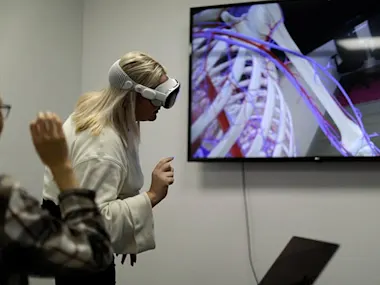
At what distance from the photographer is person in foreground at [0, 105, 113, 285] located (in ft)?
2.30

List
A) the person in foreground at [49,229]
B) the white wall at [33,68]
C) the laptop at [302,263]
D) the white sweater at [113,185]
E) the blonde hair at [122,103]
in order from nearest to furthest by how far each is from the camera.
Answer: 1. the person in foreground at [49,229]
2. the laptop at [302,263]
3. the white sweater at [113,185]
4. the blonde hair at [122,103]
5. the white wall at [33,68]

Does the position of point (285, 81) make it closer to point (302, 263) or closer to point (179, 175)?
point (179, 175)

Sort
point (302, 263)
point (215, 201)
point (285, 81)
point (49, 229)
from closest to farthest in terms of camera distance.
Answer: point (49, 229) < point (302, 263) < point (285, 81) < point (215, 201)

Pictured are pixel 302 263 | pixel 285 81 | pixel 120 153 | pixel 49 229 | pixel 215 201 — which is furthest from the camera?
pixel 215 201

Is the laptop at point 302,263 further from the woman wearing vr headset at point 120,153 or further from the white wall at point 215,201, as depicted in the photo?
the white wall at point 215,201

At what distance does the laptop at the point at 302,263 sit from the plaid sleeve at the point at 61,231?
653 millimetres

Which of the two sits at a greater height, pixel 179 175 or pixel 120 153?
pixel 120 153

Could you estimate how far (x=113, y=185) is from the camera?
1.37 m

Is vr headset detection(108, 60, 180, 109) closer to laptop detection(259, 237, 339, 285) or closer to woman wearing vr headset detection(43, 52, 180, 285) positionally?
woman wearing vr headset detection(43, 52, 180, 285)

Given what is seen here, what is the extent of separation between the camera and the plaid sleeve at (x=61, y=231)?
27.6 inches

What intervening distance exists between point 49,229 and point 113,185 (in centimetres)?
63

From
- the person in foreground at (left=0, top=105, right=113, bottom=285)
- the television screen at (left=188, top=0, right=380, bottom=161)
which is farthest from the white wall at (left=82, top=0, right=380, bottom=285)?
the person in foreground at (left=0, top=105, right=113, bottom=285)

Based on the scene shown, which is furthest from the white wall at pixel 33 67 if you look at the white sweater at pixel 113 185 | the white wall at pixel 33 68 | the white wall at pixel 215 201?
the white sweater at pixel 113 185

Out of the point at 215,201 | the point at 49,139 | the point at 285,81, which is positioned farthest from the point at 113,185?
the point at 285,81
